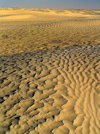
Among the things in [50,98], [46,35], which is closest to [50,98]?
[50,98]

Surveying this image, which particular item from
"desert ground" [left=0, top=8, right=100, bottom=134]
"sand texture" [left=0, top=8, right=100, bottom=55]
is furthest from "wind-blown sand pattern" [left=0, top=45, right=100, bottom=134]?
"sand texture" [left=0, top=8, right=100, bottom=55]

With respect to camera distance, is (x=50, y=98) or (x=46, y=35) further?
(x=46, y=35)

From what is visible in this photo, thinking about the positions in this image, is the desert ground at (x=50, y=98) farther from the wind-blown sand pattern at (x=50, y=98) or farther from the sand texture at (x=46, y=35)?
the sand texture at (x=46, y=35)

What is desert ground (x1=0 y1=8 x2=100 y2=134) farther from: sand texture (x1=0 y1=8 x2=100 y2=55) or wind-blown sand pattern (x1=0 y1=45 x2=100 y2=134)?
sand texture (x1=0 y1=8 x2=100 y2=55)

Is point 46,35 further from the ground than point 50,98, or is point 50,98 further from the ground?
point 50,98

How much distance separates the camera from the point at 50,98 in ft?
11.3

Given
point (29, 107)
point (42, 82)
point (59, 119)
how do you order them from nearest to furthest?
1. point (59, 119)
2. point (29, 107)
3. point (42, 82)

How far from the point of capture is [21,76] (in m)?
4.40

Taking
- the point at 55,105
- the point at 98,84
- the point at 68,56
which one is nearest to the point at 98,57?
the point at 68,56

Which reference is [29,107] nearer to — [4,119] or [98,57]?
[4,119]

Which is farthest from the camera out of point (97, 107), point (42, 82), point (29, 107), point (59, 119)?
point (42, 82)

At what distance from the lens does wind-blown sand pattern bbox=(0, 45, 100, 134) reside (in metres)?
2.73

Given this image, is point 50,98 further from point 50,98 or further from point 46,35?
point 46,35

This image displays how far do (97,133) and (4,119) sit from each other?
1.65 meters
